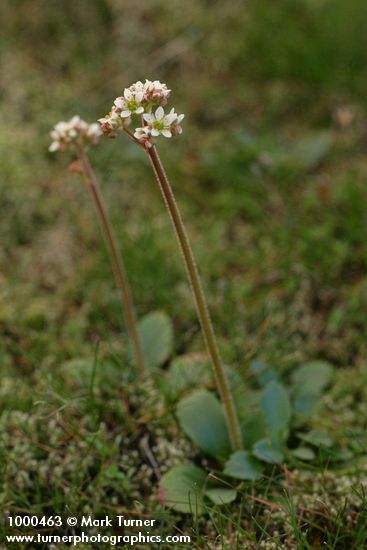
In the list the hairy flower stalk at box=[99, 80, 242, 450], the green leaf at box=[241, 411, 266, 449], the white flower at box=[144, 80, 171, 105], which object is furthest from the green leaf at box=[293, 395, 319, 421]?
the white flower at box=[144, 80, 171, 105]

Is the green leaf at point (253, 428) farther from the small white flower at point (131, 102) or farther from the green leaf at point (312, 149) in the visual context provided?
the green leaf at point (312, 149)

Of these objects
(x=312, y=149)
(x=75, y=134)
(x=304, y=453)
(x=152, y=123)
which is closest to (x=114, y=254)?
(x=75, y=134)

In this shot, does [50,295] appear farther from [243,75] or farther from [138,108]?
[243,75]

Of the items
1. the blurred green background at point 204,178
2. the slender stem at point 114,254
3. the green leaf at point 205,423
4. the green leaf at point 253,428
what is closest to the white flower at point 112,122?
the slender stem at point 114,254

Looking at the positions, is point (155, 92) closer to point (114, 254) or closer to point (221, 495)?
point (114, 254)

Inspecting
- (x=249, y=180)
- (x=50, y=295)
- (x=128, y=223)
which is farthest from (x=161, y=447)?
(x=249, y=180)
